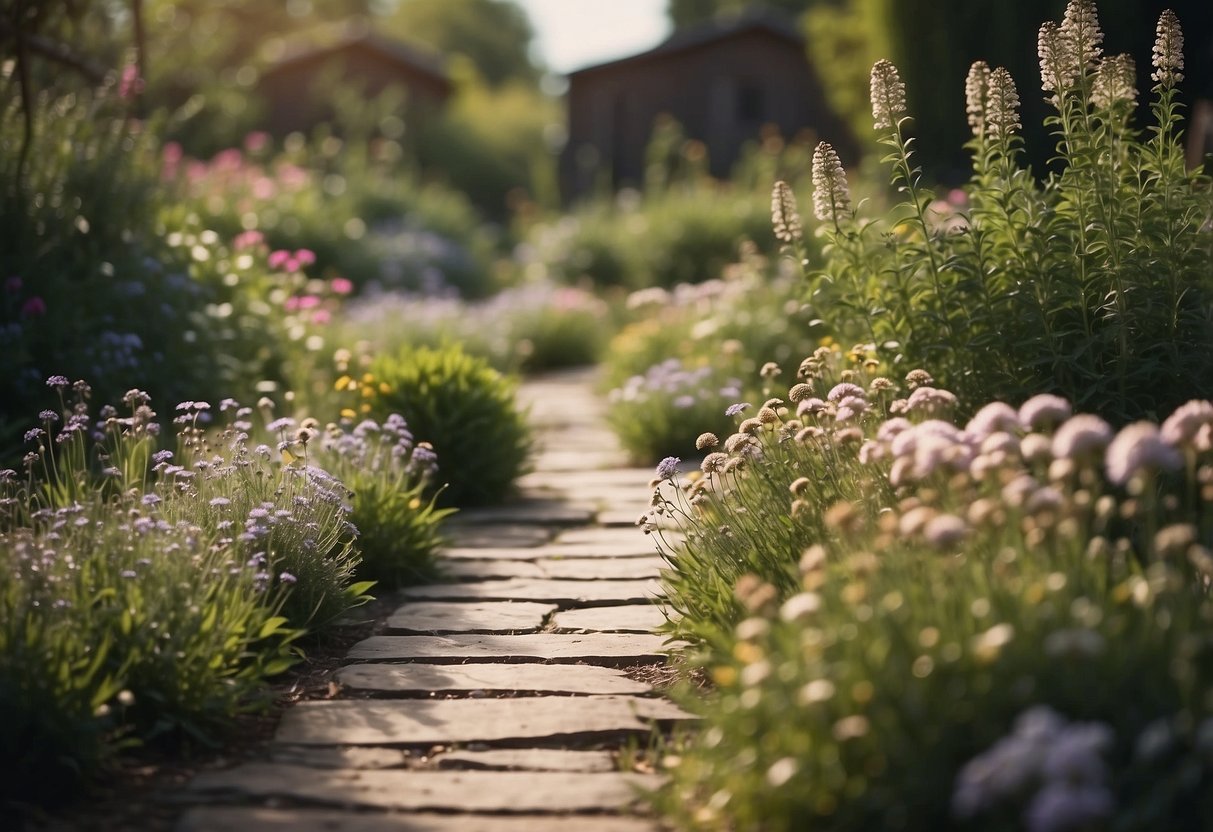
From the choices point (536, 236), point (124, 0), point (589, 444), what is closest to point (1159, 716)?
point (589, 444)

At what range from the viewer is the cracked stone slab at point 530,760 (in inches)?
120

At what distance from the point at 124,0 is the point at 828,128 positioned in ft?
63.1

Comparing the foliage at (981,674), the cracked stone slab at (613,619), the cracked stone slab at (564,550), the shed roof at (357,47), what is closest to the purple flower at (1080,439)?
the foliage at (981,674)

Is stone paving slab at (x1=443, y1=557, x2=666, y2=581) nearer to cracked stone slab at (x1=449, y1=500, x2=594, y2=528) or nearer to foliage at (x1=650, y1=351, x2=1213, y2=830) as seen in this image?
cracked stone slab at (x1=449, y1=500, x2=594, y2=528)

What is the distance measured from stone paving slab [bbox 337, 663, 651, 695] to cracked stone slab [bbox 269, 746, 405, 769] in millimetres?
432

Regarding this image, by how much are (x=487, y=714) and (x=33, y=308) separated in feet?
11.4

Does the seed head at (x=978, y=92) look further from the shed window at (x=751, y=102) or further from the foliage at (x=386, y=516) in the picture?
the shed window at (x=751, y=102)

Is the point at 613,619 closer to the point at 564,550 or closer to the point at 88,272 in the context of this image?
the point at 564,550

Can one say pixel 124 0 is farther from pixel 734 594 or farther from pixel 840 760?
pixel 840 760

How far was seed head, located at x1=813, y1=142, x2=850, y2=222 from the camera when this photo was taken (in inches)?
164

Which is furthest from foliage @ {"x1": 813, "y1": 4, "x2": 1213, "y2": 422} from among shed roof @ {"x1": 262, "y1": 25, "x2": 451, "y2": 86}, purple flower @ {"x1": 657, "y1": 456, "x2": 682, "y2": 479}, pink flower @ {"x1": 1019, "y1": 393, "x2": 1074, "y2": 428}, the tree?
the tree

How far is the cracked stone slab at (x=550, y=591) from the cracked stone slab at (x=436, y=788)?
5.12 feet

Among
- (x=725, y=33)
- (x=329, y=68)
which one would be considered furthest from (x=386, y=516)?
(x=329, y=68)

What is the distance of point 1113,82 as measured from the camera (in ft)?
12.8
